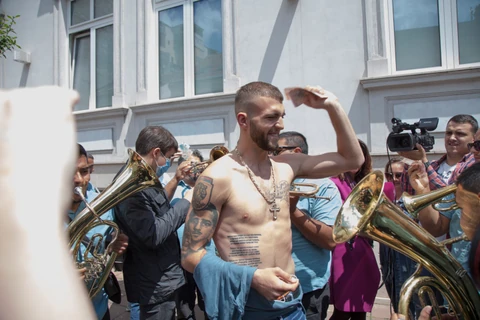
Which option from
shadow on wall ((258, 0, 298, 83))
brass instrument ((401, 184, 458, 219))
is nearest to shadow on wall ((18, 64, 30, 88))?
shadow on wall ((258, 0, 298, 83))

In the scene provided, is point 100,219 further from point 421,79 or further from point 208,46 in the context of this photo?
point 208,46

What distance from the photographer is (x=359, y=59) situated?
571 centimetres

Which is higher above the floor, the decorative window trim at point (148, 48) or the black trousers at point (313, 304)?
the decorative window trim at point (148, 48)

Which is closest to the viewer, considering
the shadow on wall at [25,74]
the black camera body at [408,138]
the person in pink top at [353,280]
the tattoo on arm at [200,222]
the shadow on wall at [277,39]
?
the tattoo on arm at [200,222]

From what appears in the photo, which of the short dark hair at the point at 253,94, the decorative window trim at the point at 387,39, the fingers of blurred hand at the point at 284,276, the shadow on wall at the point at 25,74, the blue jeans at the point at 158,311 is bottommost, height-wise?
the blue jeans at the point at 158,311

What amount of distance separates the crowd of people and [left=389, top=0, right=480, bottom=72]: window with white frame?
8.06 feet

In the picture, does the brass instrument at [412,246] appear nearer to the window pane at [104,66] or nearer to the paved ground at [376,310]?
the paved ground at [376,310]

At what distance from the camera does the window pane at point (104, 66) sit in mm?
8680

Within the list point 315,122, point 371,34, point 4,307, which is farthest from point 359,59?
point 4,307

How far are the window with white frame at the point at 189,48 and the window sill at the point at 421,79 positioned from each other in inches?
115

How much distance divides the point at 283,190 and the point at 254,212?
10.5 inches

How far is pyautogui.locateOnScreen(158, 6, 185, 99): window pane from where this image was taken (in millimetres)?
7734

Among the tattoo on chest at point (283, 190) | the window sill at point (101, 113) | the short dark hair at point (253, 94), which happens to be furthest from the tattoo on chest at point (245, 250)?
the window sill at point (101, 113)

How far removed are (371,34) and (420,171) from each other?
339cm
